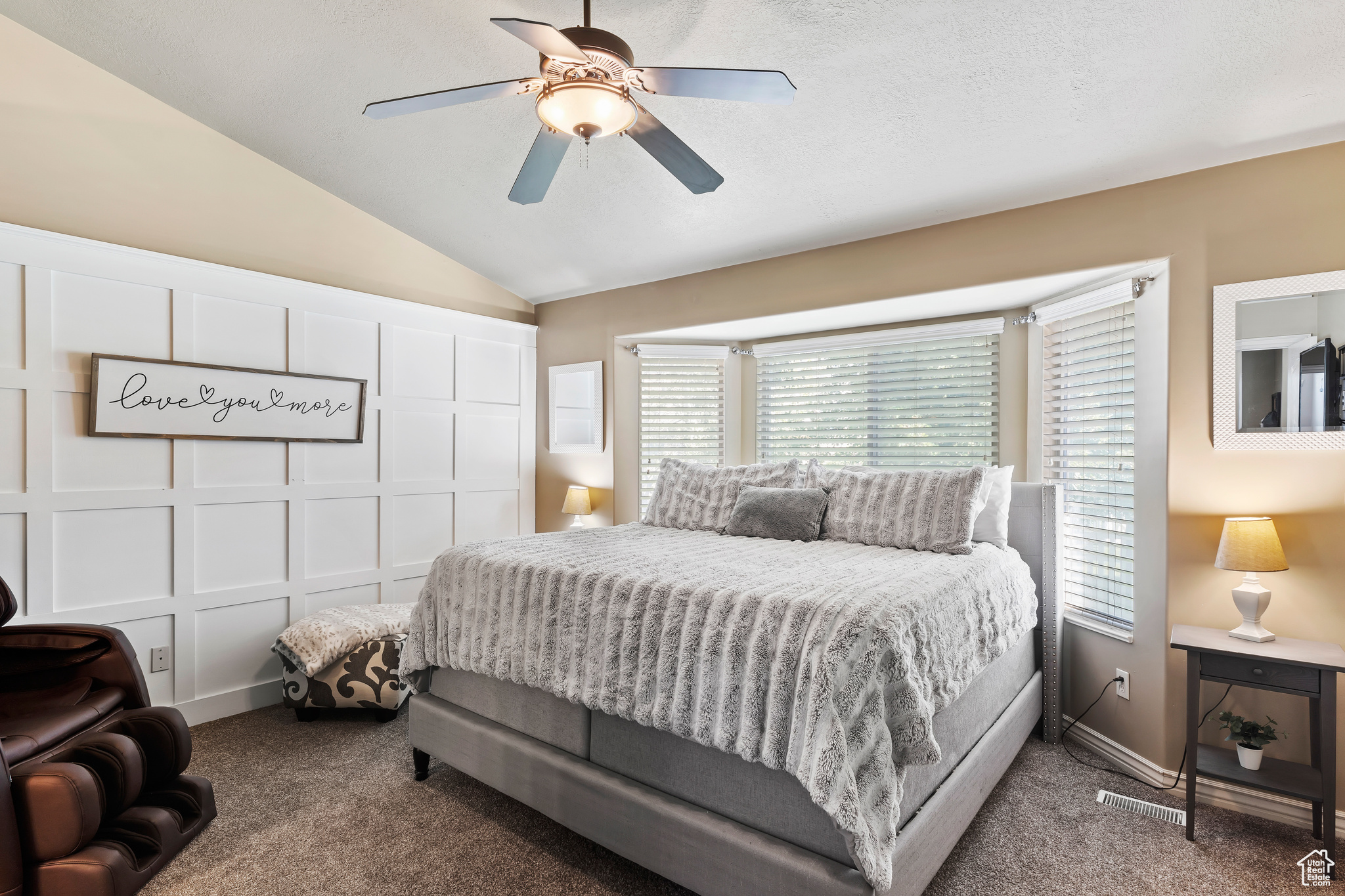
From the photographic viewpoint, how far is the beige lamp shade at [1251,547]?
7.19 feet

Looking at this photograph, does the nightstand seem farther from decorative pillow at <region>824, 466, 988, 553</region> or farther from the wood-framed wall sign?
the wood-framed wall sign

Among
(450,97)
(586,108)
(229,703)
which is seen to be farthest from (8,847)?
(586,108)

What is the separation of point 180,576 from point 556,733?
2.27 meters

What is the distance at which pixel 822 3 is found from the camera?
6.56 ft

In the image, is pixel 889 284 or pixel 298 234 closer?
pixel 889 284

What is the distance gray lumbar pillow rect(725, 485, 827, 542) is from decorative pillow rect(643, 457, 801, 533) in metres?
0.12

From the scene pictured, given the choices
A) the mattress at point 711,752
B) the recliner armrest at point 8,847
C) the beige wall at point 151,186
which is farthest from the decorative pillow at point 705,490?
the recliner armrest at point 8,847

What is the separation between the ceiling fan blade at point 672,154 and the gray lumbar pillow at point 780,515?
1.60 meters

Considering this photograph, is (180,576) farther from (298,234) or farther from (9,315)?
(298,234)

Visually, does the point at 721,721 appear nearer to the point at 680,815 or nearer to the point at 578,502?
the point at 680,815

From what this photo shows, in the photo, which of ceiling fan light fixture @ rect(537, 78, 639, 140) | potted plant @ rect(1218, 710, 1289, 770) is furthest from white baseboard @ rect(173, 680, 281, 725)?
potted plant @ rect(1218, 710, 1289, 770)

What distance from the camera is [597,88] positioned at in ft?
5.52

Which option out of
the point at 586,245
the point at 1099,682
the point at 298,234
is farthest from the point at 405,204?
the point at 1099,682

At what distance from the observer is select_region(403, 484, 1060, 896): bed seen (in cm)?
152
